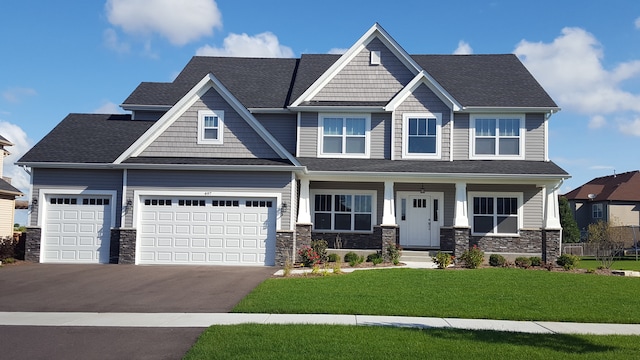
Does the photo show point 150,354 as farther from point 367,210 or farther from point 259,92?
point 259,92

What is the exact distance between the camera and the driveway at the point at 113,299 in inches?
317

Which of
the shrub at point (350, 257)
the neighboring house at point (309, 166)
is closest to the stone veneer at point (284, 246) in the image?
the neighboring house at point (309, 166)

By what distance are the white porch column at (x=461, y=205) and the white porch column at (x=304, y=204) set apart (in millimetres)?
5721

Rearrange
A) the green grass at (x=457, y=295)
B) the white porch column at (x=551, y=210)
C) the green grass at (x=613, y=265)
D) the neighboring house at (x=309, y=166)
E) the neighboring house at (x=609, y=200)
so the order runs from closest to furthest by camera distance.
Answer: the green grass at (x=457, y=295)
the neighboring house at (x=309, y=166)
the white porch column at (x=551, y=210)
the green grass at (x=613, y=265)
the neighboring house at (x=609, y=200)

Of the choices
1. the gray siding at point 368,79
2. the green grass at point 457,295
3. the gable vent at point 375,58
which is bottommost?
the green grass at point 457,295

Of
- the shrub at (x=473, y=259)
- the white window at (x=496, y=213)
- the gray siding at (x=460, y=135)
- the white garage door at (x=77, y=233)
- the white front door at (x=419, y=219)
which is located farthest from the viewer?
the white front door at (x=419, y=219)

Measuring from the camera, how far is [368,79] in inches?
909

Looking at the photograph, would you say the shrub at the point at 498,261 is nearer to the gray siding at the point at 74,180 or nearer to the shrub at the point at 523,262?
the shrub at the point at 523,262

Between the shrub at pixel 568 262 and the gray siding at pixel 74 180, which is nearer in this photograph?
the shrub at pixel 568 262

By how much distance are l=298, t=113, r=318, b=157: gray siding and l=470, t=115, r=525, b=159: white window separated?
6599mm

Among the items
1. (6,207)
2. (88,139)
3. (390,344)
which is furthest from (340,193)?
(6,207)

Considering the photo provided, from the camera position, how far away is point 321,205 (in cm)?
2320

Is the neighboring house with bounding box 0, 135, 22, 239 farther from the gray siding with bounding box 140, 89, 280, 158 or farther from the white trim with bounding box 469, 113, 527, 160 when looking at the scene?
the white trim with bounding box 469, 113, 527, 160

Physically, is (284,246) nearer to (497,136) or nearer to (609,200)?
(497,136)
